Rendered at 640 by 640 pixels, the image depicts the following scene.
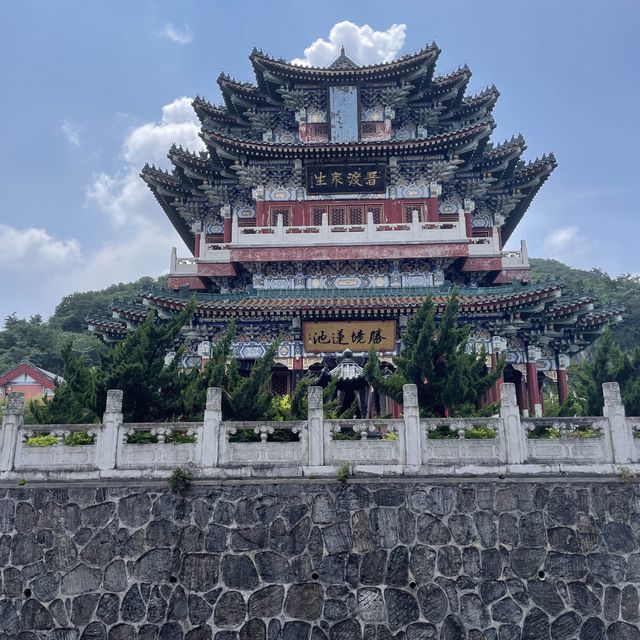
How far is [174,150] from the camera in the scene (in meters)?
22.1

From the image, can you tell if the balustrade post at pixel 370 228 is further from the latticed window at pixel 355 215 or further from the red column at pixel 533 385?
the red column at pixel 533 385

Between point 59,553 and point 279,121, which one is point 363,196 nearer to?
point 279,121

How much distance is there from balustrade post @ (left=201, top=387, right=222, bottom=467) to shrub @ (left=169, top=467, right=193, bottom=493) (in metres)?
0.30

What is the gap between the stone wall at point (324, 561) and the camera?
9.88 m

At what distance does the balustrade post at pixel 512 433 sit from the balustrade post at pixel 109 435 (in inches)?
264

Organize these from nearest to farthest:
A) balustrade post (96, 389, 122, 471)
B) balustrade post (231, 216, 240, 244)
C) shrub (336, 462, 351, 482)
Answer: shrub (336, 462, 351, 482) < balustrade post (96, 389, 122, 471) < balustrade post (231, 216, 240, 244)

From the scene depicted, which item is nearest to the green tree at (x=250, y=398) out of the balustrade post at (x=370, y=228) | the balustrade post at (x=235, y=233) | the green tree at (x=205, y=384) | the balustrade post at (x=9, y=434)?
the green tree at (x=205, y=384)

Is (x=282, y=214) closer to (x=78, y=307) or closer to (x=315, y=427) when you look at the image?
(x=315, y=427)

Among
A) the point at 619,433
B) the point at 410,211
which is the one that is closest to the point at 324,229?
the point at 410,211

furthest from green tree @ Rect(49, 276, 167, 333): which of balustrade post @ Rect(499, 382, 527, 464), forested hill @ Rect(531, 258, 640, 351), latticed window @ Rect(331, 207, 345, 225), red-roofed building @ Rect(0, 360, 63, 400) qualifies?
balustrade post @ Rect(499, 382, 527, 464)

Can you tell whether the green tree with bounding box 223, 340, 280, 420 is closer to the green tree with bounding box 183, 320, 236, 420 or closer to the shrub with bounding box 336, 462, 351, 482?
the green tree with bounding box 183, 320, 236, 420

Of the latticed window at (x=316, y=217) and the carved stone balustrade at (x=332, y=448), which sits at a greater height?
the latticed window at (x=316, y=217)

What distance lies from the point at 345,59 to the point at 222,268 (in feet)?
33.3

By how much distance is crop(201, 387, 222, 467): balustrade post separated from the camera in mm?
10555
